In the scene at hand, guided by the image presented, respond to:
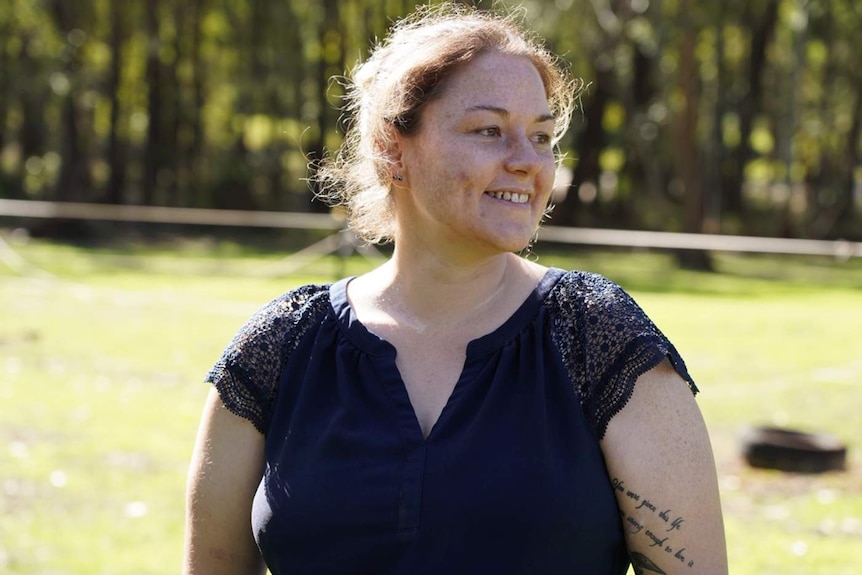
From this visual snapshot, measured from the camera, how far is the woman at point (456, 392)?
2.04 metres

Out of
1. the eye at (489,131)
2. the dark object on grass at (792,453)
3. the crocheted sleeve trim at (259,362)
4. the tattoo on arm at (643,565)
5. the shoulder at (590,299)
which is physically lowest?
the dark object on grass at (792,453)

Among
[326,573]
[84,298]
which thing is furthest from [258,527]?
[84,298]

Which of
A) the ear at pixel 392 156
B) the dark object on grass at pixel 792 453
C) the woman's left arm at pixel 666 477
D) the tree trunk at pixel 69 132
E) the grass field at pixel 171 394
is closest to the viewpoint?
the woman's left arm at pixel 666 477

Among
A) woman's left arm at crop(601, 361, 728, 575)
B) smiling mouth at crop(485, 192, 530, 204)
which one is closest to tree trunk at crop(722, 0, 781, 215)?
smiling mouth at crop(485, 192, 530, 204)

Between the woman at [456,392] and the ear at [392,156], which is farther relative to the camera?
the ear at [392,156]

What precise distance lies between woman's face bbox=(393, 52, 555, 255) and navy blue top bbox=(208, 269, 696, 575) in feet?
0.48

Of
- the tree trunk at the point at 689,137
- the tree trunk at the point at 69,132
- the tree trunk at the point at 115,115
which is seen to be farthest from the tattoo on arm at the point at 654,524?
the tree trunk at the point at 115,115

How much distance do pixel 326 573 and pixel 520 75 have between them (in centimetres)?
99

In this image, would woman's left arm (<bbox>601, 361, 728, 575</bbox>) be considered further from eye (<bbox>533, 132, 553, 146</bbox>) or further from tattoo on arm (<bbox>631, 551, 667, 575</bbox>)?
eye (<bbox>533, 132, 553, 146</bbox>)

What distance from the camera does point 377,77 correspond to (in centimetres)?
238

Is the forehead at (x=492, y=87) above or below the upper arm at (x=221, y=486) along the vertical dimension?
above

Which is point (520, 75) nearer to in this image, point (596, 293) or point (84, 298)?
point (596, 293)

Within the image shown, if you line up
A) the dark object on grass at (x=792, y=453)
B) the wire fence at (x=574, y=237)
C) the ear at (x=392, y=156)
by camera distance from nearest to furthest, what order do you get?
the ear at (x=392, y=156), the dark object on grass at (x=792, y=453), the wire fence at (x=574, y=237)

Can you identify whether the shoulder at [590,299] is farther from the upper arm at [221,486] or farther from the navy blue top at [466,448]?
the upper arm at [221,486]
